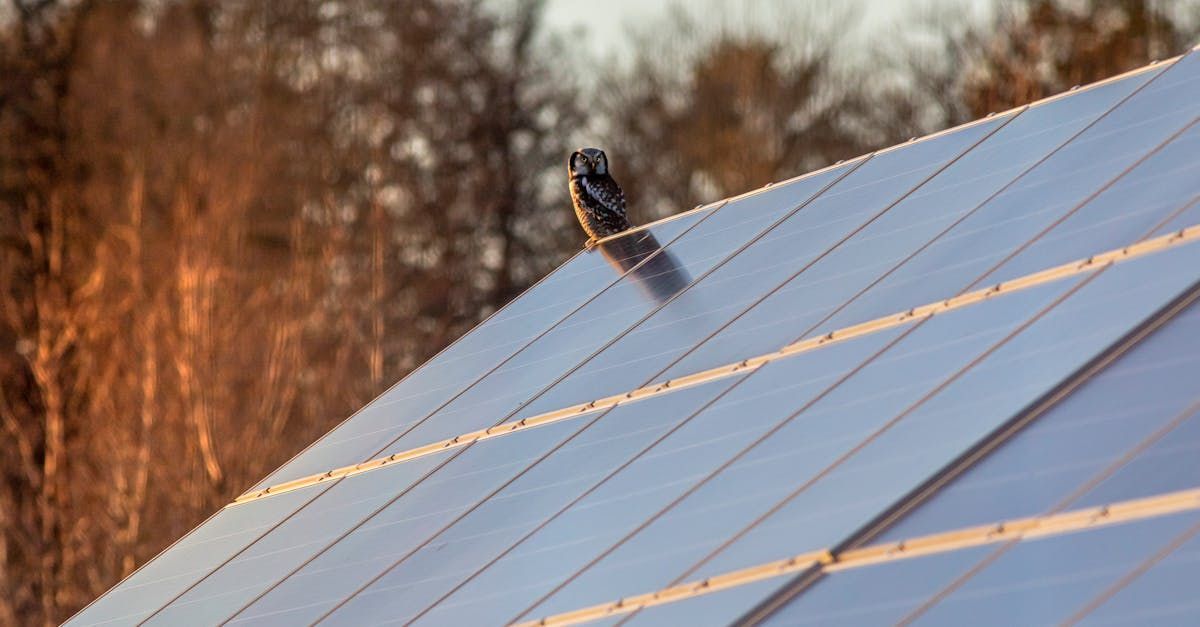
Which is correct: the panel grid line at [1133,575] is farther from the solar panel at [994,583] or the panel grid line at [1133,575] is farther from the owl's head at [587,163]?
the owl's head at [587,163]

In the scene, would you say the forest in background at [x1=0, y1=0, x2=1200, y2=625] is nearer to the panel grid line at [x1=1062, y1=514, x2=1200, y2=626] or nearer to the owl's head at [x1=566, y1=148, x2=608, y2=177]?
the owl's head at [x1=566, y1=148, x2=608, y2=177]

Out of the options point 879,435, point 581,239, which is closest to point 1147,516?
point 879,435

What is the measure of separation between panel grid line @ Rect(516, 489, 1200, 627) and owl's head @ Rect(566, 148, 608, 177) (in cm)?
845

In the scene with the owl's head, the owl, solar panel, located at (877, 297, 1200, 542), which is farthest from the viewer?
the owl's head

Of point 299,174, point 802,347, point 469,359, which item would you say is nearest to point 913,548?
point 802,347

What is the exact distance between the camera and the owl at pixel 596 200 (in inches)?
578

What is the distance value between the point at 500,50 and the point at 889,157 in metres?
39.3

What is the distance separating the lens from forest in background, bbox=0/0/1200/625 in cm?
3816

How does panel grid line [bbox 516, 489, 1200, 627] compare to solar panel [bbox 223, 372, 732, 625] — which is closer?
panel grid line [bbox 516, 489, 1200, 627]

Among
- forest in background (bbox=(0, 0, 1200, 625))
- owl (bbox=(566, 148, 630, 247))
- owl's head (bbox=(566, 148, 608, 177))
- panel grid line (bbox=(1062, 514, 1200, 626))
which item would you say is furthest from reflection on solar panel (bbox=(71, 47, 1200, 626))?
forest in background (bbox=(0, 0, 1200, 625))

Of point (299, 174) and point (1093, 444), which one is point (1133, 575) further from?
point (299, 174)

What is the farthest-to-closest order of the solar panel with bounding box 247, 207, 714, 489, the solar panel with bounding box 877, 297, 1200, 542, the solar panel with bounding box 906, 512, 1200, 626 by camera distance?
the solar panel with bounding box 247, 207, 714, 489 → the solar panel with bounding box 877, 297, 1200, 542 → the solar panel with bounding box 906, 512, 1200, 626

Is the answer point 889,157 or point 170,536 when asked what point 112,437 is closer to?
point 170,536

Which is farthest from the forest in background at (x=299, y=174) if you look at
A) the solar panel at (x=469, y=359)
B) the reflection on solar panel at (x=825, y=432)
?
the reflection on solar panel at (x=825, y=432)
